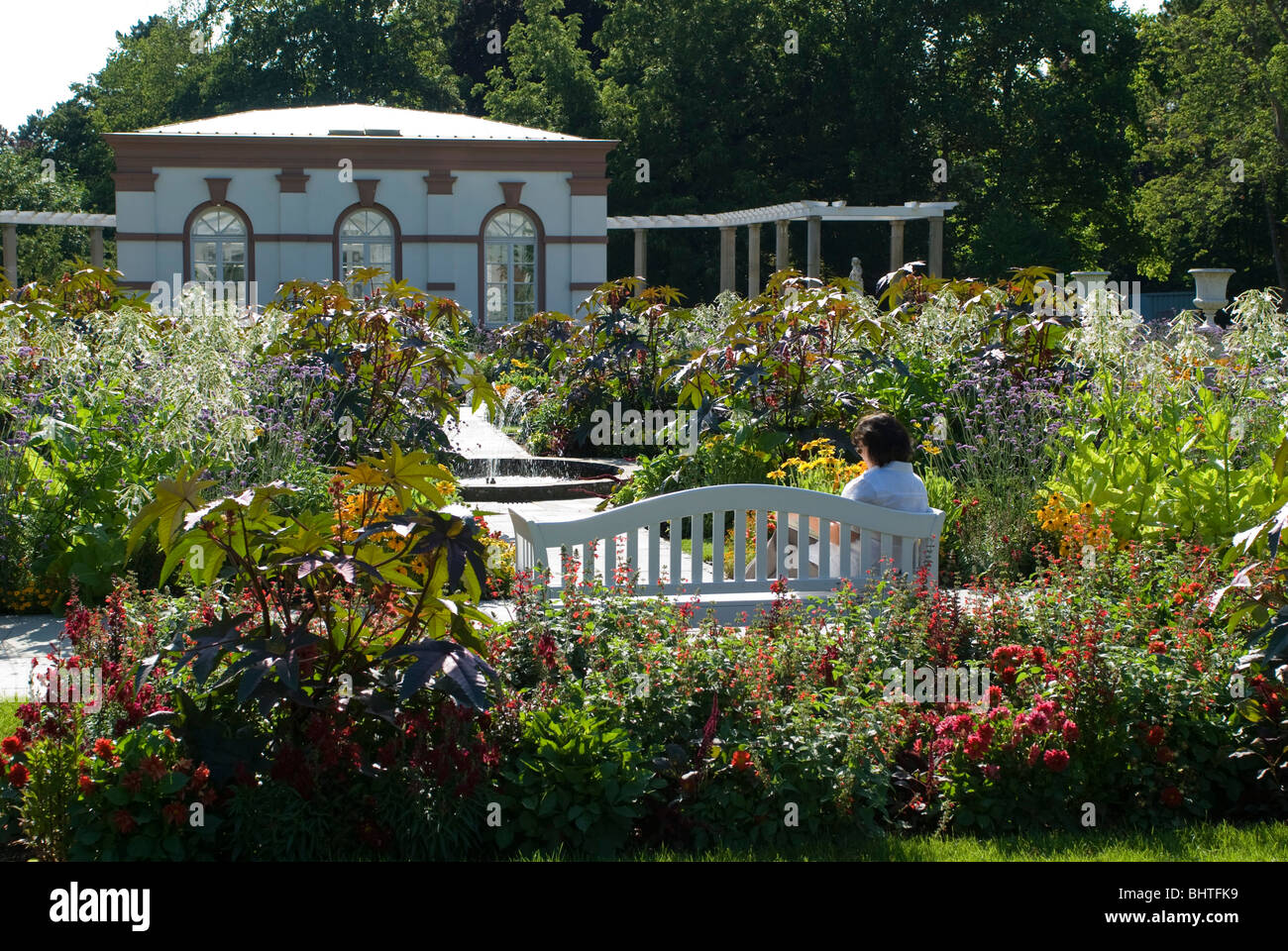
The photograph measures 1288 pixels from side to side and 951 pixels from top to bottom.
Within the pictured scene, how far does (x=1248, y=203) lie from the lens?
38.1 m

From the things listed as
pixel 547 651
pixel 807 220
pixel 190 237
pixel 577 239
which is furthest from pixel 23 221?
pixel 547 651

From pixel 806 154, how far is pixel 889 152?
9.01ft

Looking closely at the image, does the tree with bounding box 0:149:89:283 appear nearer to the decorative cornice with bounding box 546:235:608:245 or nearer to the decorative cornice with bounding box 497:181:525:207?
the decorative cornice with bounding box 497:181:525:207

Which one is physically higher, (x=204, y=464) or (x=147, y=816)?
(x=204, y=464)

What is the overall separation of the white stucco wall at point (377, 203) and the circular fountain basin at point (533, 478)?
1263 cm

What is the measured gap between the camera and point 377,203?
24.4 m

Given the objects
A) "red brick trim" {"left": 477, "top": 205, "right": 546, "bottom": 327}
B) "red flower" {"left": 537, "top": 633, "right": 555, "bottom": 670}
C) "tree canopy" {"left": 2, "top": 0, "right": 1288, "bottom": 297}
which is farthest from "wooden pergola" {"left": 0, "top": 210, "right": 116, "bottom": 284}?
"red flower" {"left": 537, "top": 633, "right": 555, "bottom": 670}

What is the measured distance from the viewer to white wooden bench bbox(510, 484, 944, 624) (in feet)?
18.3

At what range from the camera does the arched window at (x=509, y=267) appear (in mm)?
25141

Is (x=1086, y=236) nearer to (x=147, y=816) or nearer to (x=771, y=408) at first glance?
(x=771, y=408)

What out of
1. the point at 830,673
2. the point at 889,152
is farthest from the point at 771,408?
the point at 889,152

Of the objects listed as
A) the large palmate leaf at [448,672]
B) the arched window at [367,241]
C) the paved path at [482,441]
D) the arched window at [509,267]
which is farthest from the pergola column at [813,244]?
the large palmate leaf at [448,672]

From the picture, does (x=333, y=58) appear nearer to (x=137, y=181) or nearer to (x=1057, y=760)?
(x=137, y=181)

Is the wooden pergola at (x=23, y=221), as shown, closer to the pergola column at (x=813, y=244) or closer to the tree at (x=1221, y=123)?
the pergola column at (x=813, y=244)
